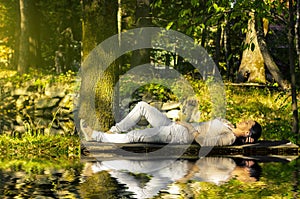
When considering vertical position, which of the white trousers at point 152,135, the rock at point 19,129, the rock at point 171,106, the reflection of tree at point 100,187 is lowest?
the reflection of tree at point 100,187

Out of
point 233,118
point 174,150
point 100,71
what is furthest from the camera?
point 233,118

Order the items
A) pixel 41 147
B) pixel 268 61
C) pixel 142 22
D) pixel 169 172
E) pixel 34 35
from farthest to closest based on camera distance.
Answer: pixel 34 35 → pixel 268 61 → pixel 142 22 → pixel 41 147 → pixel 169 172

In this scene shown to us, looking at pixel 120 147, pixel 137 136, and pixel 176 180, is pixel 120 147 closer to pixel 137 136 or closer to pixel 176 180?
pixel 137 136

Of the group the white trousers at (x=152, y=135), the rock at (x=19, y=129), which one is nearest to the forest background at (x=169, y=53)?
the rock at (x=19, y=129)

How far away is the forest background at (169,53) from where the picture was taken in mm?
13414

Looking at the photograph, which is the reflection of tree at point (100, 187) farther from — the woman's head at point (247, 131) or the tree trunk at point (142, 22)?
the tree trunk at point (142, 22)

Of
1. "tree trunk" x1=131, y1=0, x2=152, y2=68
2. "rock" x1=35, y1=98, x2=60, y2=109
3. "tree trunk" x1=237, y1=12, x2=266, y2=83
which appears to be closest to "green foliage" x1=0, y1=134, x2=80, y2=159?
"rock" x1=35, y1=98, x2=60, y2=109

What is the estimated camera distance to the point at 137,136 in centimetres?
1188

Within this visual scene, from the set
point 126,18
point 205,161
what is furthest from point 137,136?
point 126,18

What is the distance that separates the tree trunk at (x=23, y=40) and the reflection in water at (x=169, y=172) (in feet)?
36.5

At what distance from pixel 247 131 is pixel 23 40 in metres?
11.9

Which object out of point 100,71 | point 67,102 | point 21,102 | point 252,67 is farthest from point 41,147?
point 252,67

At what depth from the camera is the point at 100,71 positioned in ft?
43.9

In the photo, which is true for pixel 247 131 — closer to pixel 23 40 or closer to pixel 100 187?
pixel 100 187
